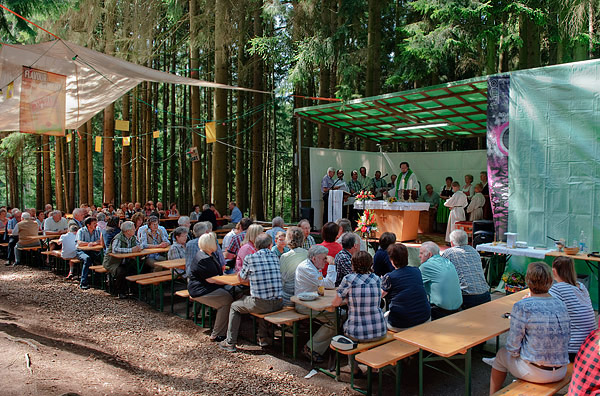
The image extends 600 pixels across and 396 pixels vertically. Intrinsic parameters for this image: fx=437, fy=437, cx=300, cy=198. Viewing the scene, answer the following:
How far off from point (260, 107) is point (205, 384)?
12.7 meters

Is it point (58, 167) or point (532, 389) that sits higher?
point (58, 167)

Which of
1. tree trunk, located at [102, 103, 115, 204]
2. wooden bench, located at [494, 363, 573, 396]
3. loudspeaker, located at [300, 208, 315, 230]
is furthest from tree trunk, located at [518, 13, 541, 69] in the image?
tree trunk, located at [102, 103, 115, 204]

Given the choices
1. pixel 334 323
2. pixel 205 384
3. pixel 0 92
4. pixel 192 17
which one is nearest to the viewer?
pixel 205 384

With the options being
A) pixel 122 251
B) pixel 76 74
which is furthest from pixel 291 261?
pixel 76 74

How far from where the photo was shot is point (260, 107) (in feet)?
51.5

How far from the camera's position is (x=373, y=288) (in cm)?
375

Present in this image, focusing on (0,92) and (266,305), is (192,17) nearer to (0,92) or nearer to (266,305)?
(0,92)

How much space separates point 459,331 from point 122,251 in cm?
553

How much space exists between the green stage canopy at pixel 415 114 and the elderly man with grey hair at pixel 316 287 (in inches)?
213

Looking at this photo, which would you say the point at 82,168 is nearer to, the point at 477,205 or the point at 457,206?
the point at 457,206

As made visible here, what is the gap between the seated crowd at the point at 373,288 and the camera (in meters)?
2.98

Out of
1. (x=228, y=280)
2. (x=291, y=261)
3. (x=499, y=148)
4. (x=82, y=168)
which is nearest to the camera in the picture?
(x=291, y=261)

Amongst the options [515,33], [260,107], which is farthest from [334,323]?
[260,107]

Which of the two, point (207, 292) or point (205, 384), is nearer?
point (205, 384)
